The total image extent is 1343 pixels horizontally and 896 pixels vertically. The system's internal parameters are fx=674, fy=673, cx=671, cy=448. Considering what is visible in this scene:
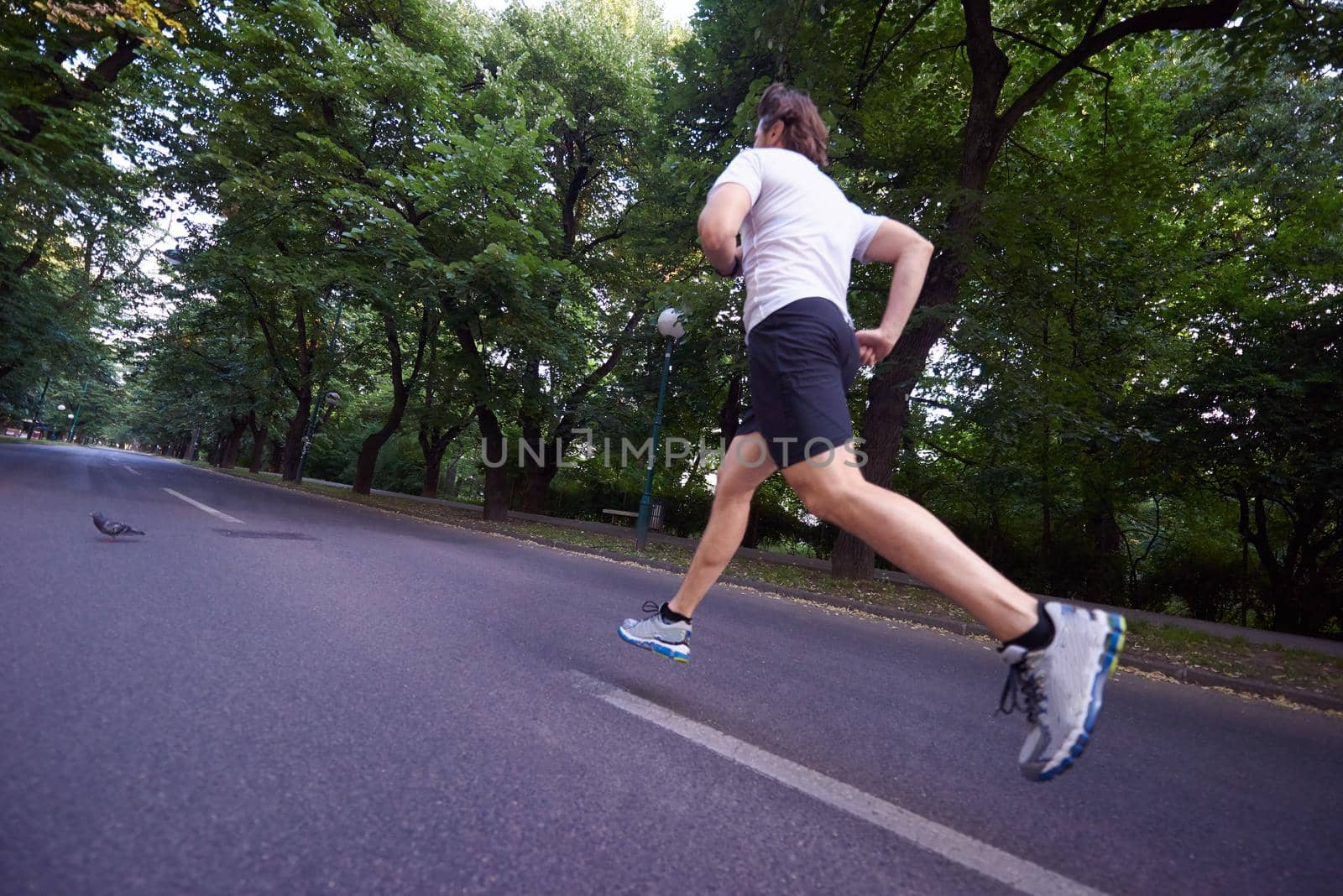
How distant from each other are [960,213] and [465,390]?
10124 millimetres

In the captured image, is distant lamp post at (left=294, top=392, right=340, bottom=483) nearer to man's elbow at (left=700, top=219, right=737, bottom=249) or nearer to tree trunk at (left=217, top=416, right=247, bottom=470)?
tree trunk at (left=217, top=416, right=247, bottom=470)

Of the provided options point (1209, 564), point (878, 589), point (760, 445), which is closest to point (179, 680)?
point (760, 445)

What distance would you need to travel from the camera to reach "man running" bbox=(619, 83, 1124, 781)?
5.74 feet

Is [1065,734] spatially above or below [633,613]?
above

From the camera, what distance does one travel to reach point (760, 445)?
2.43m

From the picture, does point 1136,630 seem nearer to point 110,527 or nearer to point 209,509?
point 110,527

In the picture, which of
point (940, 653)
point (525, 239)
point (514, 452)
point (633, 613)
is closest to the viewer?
point (633, 613)

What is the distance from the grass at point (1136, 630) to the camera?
6023 millimetres

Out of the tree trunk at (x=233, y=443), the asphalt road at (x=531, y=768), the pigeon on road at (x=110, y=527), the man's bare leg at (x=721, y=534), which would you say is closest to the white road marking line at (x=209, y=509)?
the pigeon on road at (x=110, y=527)

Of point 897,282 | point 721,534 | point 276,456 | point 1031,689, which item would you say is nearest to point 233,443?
point 276,456

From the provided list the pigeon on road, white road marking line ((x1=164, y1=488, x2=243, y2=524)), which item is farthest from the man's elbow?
white road marking line ((x1=164, y1=488, x2=243, y2=524))

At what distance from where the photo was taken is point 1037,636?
5.82 feet

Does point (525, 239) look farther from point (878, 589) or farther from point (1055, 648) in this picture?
point (1055, 648)

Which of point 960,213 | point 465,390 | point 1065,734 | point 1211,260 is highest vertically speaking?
point 1211,260
